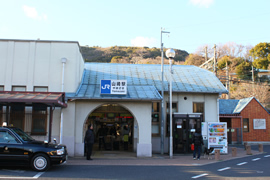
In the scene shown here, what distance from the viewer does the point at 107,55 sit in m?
89.6

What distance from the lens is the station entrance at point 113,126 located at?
18750mm

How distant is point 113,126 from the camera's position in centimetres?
2109

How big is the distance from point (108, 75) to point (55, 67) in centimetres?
489

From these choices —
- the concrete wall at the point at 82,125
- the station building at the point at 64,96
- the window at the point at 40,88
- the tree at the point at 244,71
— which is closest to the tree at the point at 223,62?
the tree at the point at 244,71

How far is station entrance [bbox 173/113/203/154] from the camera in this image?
16.9 metres

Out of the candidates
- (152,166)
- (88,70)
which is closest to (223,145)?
(152,166)

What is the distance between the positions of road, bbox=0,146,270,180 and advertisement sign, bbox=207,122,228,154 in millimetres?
5211

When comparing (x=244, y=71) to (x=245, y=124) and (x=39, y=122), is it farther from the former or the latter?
(x=39, y=122)

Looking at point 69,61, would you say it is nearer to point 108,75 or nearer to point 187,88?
point 108,75

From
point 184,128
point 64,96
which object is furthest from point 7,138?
point 184,128

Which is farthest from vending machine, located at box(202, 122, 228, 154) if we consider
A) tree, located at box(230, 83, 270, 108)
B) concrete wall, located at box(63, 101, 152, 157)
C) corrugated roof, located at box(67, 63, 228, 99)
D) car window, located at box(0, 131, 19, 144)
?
tree, located at box(230, 83, 270, 108)

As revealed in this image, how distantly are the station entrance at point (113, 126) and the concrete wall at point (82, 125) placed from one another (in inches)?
156

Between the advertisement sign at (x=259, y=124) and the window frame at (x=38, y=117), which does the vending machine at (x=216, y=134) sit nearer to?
the window frame at (x=38, y=117)

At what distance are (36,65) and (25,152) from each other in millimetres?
6650
